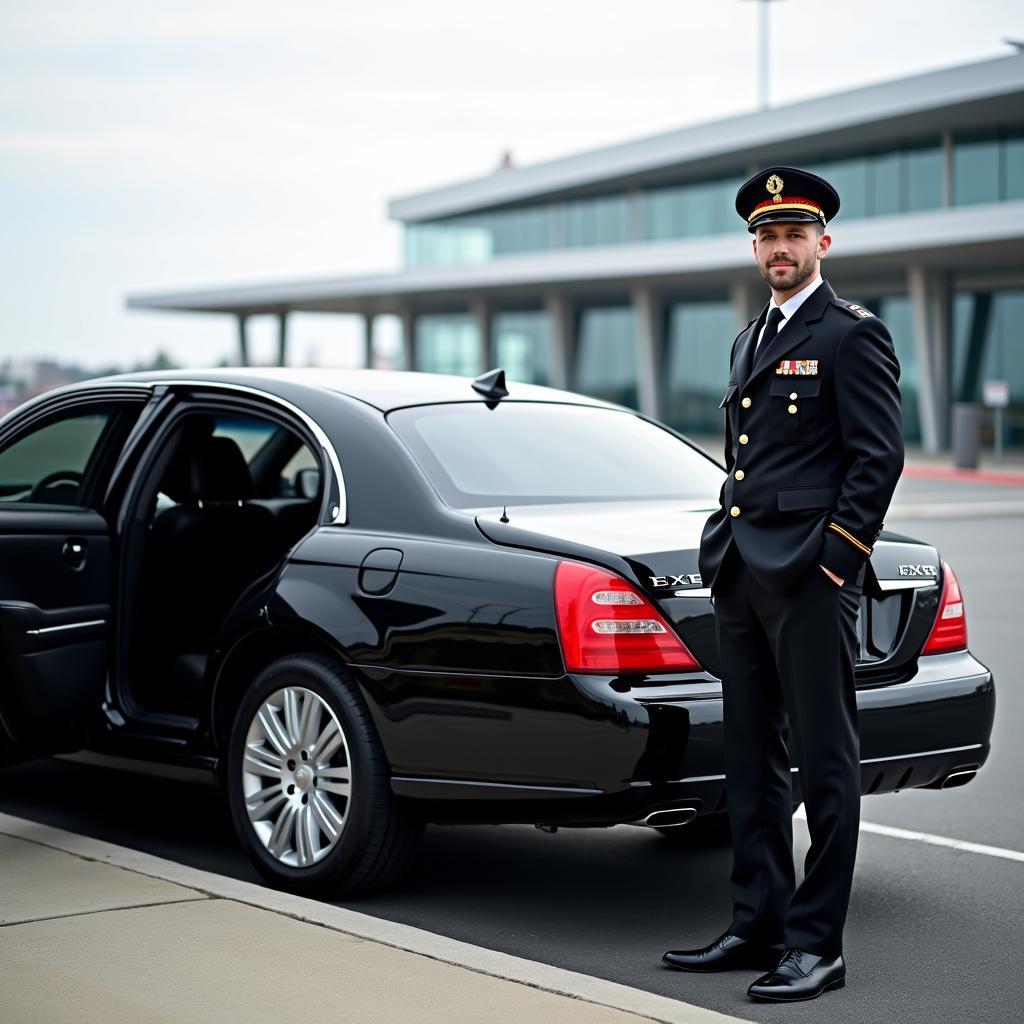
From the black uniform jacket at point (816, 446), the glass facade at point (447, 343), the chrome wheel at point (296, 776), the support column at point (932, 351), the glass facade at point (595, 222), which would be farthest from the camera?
the glass facade at point (447, 343)

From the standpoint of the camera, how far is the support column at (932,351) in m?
44.2

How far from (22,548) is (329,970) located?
2.19 m

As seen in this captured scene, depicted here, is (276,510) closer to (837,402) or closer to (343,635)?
(343,635)

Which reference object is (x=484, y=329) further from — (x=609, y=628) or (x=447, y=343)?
(x=609, y=628)

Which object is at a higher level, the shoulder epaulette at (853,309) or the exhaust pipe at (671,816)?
the shoulder epaulette at (853,309)

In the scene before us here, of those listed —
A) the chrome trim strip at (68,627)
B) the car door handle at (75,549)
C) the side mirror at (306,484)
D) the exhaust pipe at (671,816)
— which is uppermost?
the side mirror at (306,484)

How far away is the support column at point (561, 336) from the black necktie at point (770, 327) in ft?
170

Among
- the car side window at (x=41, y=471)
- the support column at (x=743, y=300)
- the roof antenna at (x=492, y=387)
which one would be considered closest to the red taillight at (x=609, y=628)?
the roof antenna at (x=492, y=387)

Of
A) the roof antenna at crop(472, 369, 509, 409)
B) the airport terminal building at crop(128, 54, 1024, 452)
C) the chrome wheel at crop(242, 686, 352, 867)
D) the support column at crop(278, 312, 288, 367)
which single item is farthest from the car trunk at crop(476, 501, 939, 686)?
the support column at crop(278, 312, 288, 367)

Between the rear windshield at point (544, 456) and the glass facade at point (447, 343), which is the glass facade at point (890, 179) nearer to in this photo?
the glass facade at point (447, 343)

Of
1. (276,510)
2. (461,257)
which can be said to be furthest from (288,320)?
(276,510)

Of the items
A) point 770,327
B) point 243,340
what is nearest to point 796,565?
point 770,327

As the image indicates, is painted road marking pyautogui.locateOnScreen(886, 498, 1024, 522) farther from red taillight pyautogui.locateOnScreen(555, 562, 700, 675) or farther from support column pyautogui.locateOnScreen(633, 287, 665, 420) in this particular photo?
support column pyautogui.locateOnScreen(633, 287, 665, 420)

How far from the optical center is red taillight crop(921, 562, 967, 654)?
5.45 m
